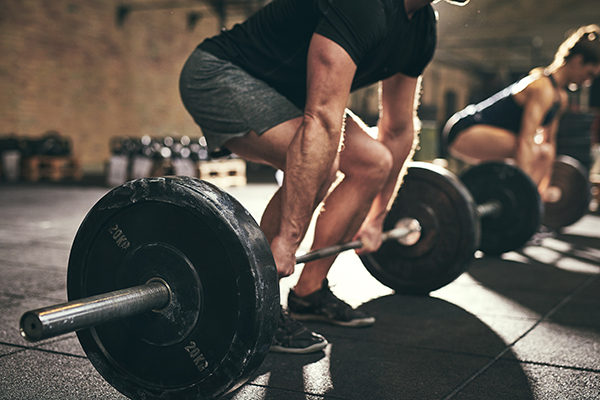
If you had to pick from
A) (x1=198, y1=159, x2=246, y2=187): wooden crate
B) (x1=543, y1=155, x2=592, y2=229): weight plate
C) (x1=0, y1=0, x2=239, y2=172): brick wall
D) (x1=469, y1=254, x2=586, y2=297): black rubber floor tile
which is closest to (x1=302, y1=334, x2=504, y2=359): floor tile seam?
(x1=469, y1=254, x2=586, y2=297): black rubber floor tile

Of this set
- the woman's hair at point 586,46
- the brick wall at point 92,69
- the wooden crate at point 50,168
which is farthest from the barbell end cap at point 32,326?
the brick wall at point 92,69

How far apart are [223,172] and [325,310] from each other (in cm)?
554

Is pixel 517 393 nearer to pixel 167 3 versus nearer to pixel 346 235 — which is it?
pixel 346 235

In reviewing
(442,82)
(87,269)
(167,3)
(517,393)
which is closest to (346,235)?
(517,393)

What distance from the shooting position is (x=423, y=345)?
4.49ft

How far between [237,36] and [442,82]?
60.6 ft

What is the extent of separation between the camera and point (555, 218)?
3.50 m

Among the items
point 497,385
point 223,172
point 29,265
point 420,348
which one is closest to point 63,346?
point 420,348

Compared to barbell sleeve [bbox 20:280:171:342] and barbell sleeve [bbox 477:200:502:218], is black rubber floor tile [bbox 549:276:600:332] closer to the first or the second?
barbell sleeve [bbox 477:200:502:218]

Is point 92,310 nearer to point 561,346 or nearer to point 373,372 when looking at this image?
point 373,372

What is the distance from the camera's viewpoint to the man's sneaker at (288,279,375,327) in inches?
60.0

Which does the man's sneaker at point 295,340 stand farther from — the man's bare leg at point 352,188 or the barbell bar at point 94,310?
the barbell bar at point 94,310

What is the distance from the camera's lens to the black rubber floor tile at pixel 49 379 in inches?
41.6

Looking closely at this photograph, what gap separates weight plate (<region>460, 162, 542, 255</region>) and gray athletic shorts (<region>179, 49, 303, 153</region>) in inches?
62.1
